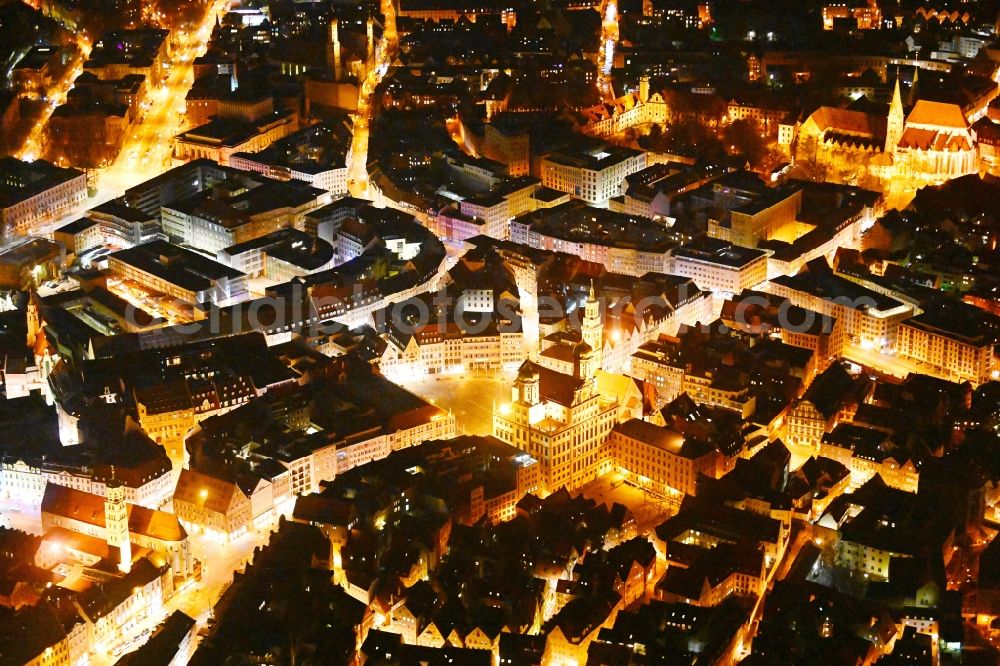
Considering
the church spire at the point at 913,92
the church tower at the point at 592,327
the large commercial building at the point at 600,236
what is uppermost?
the church spire at the point at 913,92

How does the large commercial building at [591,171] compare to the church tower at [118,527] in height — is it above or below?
above

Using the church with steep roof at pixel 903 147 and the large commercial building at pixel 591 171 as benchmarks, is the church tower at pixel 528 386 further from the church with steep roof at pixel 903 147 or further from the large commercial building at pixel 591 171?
the church with steep roof at pixel 903 147

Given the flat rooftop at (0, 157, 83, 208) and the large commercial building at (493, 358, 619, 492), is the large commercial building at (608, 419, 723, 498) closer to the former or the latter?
the large commercial building at (493, 358, 619, 492)

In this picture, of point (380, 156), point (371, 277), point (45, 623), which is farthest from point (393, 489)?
point (380, 156)

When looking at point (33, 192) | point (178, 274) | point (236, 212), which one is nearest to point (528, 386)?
point (178, 274)

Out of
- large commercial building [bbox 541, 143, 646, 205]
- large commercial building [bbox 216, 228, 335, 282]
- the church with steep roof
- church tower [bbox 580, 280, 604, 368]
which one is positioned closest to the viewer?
church tower [bbox 580, 280, 604, 368]

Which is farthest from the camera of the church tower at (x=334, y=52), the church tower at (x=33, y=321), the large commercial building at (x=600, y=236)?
the church tower at (x=334, y=52)

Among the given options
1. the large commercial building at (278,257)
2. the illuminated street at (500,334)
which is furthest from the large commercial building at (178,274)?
the large commercial building at (278,257)

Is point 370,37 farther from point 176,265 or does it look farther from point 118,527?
point 118,527

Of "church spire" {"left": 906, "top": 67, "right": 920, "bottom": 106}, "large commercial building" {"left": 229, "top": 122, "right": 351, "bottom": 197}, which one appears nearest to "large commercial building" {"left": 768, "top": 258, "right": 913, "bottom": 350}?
"church spire" {"left": 906, "top": 67, "right": 920, "bottom": 106}

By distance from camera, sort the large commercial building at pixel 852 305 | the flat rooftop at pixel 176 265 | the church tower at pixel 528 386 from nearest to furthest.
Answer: the church tower at pixel 528 386 → the large commercial building at pixel 852 305 → the flat rooftop at pixel 176 265

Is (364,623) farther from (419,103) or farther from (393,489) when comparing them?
(419,103)

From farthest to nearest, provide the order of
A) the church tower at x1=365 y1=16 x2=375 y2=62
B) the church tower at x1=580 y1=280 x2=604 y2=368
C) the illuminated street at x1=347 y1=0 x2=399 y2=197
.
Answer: the church tower at x1=365 y1=16 x2=375 y2=62 < the illuminated street at x1=347 y1=0 x2=399 y2=197 < the church tower at x1=580 y1=280 x2=604 y2=368
